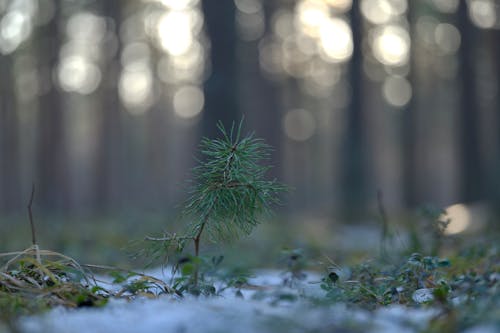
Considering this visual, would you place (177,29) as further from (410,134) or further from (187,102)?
(187,102)

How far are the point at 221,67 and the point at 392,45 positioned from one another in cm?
1537

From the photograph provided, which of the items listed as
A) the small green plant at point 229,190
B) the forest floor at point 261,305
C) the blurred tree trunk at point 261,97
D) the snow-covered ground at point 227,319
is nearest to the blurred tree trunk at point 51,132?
the blurred tree trunk at point 261,97

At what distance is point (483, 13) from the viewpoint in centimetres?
1533

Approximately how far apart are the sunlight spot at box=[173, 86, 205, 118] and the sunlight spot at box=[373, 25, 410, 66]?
1680 centimetres

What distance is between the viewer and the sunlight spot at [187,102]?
131 feet

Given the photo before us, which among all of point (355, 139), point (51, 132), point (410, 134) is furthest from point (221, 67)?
point (410, 134)

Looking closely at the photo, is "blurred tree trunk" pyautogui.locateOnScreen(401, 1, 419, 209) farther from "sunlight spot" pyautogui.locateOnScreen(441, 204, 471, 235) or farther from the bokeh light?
"sunlight spot" pyautogui.locateOnScreen(441, 204, 471, 235)

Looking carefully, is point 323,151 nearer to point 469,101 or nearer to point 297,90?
point 297,90

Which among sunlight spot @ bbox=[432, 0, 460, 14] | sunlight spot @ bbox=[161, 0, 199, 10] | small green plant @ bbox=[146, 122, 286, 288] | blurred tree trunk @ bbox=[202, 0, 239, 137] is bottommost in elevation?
small green plant @ bbox=[146, 122, 286, 288]

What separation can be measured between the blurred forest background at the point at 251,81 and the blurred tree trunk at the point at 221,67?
0.06ft

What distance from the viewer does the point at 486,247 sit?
13.5 feet

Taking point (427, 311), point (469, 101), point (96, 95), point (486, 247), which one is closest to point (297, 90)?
point (96, 95)

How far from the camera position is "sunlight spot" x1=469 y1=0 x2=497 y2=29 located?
14.5m

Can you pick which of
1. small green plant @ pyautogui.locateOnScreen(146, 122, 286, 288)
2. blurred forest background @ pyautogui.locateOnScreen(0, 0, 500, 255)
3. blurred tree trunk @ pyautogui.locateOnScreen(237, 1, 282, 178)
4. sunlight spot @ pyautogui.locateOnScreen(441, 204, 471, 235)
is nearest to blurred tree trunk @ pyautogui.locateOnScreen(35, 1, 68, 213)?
blurred forest background @ pyautogui.locateOnScreen(0, 0, 500, 255)
